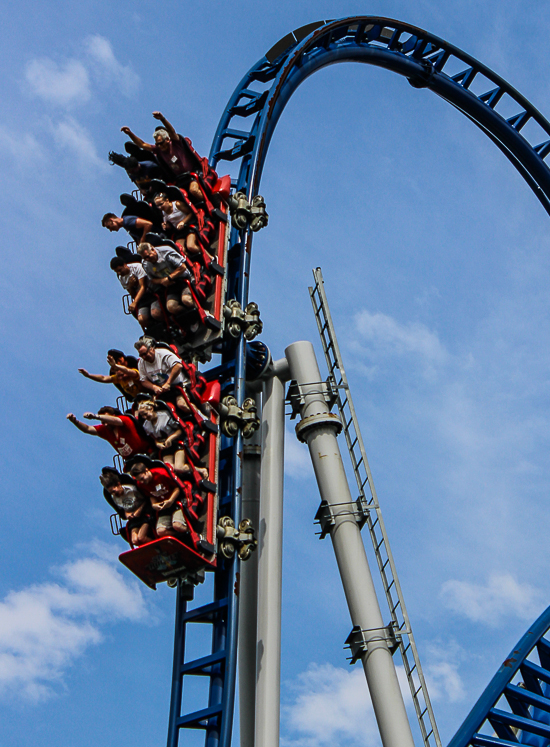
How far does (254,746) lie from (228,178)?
5721 millimetres

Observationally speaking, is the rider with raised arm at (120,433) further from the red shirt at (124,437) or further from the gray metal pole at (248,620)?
the gray metal pole at (248,620)

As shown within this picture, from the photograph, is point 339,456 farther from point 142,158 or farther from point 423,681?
point 142,158

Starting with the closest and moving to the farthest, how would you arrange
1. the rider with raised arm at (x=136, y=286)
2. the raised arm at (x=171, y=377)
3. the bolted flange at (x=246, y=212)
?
the raised arm at (x=171, y=377), the rider with raised arm at (x=136, y=286), the bolted flange at (x=246, y=212)

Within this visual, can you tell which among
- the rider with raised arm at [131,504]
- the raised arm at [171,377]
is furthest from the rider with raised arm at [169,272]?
the rider with raised arm at [131,504]

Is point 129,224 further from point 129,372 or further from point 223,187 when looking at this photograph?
point 129,372

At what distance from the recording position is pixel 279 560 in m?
9.77

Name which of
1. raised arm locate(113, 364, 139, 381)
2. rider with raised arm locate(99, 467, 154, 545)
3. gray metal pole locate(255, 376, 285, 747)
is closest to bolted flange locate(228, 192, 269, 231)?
gray metal pole locate(255, 376, 285, 747)

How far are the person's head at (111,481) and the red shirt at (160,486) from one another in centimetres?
18

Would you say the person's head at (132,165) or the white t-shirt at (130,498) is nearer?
the white t-shirt at (130,498)

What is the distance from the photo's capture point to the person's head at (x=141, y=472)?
28.9 feet

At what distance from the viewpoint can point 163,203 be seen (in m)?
10.5

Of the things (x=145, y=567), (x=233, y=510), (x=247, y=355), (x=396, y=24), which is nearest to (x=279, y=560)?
(x=233, y=510)

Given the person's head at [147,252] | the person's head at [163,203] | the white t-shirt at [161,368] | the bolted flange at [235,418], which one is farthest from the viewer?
the person's head at [163,203]

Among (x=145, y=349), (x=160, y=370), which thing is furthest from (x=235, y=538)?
(x=145, y=349)
